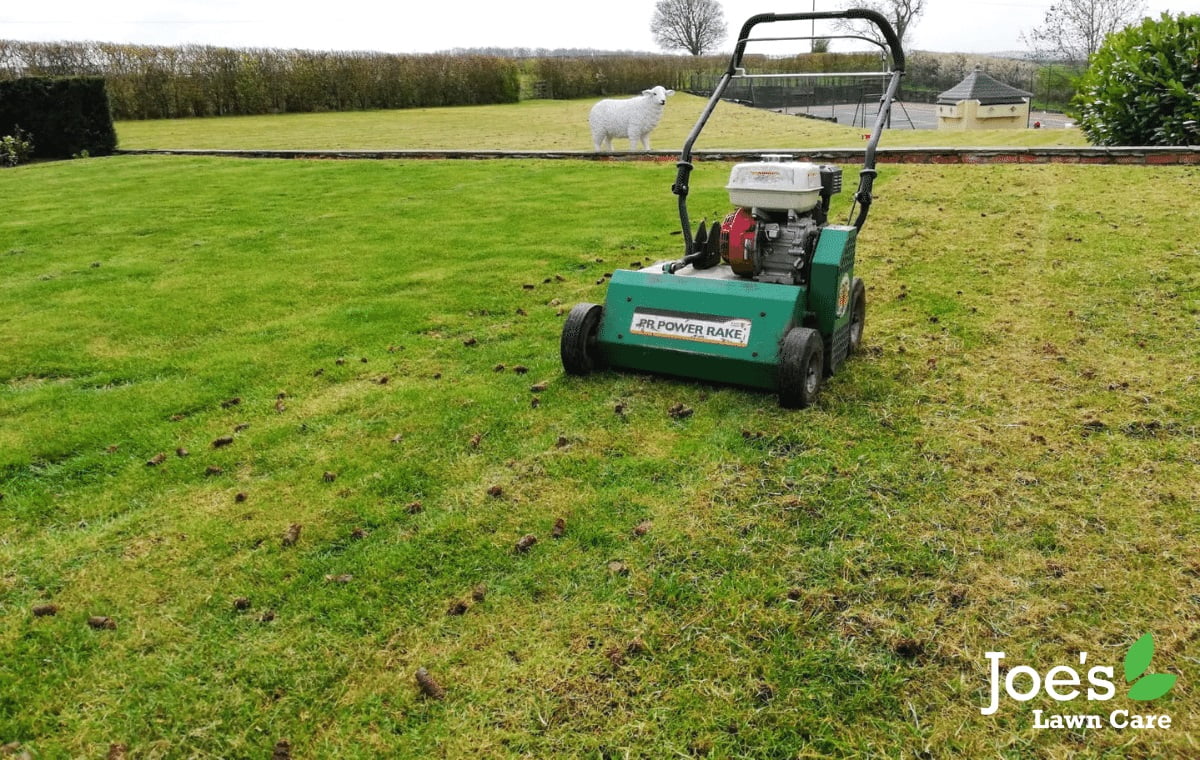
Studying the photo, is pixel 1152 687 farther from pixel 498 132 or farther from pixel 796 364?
pixel 498 132

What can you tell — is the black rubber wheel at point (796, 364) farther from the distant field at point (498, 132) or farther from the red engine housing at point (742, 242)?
the distant field at point (498, 132)

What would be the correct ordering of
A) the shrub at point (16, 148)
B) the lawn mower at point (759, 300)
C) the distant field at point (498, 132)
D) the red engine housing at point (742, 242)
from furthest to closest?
the distant field at point (498, 132), the shrub at point (16, 148), the red engine housing at point (742, 242), the lawn mower at point (759, 300)

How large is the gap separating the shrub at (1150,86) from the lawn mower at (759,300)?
9995 millimetres

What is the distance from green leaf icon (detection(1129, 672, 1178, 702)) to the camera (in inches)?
100

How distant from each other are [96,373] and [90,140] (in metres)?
16.9

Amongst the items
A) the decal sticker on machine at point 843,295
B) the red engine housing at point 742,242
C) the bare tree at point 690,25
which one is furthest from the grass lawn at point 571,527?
the bare tree at point 690,25

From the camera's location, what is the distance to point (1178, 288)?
6.52 m

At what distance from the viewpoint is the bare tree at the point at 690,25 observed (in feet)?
234

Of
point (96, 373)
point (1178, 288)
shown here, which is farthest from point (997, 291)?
point (96, 373)

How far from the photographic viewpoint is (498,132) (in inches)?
987

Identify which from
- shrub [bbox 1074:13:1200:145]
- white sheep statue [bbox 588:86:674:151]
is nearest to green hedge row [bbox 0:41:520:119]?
white sheep statue [bbox 588:86:674:151]

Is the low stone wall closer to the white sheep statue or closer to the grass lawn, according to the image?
the white sheep statue

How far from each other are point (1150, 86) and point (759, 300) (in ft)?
38.7

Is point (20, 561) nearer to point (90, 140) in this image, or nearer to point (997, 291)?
→ point (997, 291)
